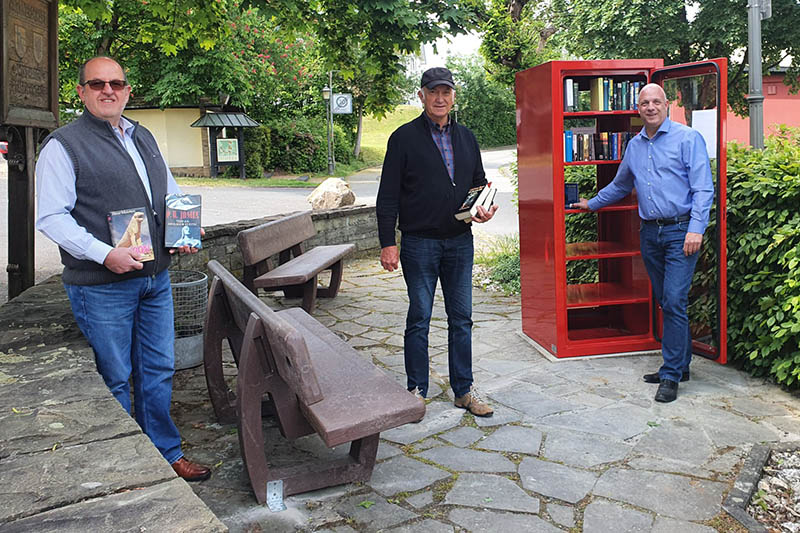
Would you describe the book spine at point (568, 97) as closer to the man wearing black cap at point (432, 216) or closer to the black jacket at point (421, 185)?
the man wearing black cap at point (432, 216)

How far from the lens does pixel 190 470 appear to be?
380 centimetres

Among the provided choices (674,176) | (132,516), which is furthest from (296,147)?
(132,516)

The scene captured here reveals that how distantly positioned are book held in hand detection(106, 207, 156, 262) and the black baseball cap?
1.90m

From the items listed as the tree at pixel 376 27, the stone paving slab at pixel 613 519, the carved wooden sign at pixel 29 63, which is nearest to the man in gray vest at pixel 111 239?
the stone paving slab at pixel 613 519

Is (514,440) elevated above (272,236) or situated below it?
below

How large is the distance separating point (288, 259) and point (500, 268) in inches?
104

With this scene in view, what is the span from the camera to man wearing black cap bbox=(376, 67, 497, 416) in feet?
15.1

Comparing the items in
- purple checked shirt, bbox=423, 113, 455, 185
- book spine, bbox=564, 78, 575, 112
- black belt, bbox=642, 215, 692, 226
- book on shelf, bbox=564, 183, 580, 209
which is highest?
book spine, bbox=564, 78, 575, 112

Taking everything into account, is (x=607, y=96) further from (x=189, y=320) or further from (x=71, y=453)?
(x=71, y=453)

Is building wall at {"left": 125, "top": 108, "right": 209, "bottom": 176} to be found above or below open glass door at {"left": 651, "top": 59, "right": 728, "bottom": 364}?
above

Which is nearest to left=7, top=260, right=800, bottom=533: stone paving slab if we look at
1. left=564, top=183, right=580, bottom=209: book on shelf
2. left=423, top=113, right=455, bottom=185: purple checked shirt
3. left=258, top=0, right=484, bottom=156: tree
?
left=564, top=183, right=580, bottom=209: book on shelf

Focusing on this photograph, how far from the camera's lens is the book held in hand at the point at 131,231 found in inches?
131

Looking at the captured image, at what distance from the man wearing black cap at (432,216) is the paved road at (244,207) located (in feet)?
10.9

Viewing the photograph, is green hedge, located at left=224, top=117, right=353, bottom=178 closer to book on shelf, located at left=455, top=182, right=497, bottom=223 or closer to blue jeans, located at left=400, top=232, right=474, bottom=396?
blue jeans, located at left=400, top=232, right=474, bottom=396
